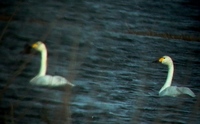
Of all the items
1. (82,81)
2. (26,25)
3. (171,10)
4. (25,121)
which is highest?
(171,10)

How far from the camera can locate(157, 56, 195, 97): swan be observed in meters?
1.28

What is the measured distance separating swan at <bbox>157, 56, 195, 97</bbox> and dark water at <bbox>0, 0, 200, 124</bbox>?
0.04 feet

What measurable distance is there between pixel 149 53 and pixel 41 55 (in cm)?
25

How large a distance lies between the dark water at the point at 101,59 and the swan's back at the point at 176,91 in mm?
13

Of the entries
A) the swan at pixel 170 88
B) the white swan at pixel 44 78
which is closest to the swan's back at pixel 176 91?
the swan at pixel 170 88

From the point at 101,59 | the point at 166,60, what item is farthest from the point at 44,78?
the point at 166,60

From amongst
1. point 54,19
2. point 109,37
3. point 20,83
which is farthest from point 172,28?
point 20,83

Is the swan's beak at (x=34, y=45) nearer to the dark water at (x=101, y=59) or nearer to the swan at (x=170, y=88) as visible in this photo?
the dark water at (x=101, y=59)

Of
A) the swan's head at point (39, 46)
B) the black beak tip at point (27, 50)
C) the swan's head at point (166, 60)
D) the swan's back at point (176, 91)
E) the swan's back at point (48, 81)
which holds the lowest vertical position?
the swan's back at point (48, 81)

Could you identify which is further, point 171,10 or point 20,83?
point 171,10

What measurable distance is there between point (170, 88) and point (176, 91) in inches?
0.7

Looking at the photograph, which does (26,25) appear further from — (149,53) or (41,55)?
(149,53)

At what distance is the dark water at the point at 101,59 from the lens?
1265 mm

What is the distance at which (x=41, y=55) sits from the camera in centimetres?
129
